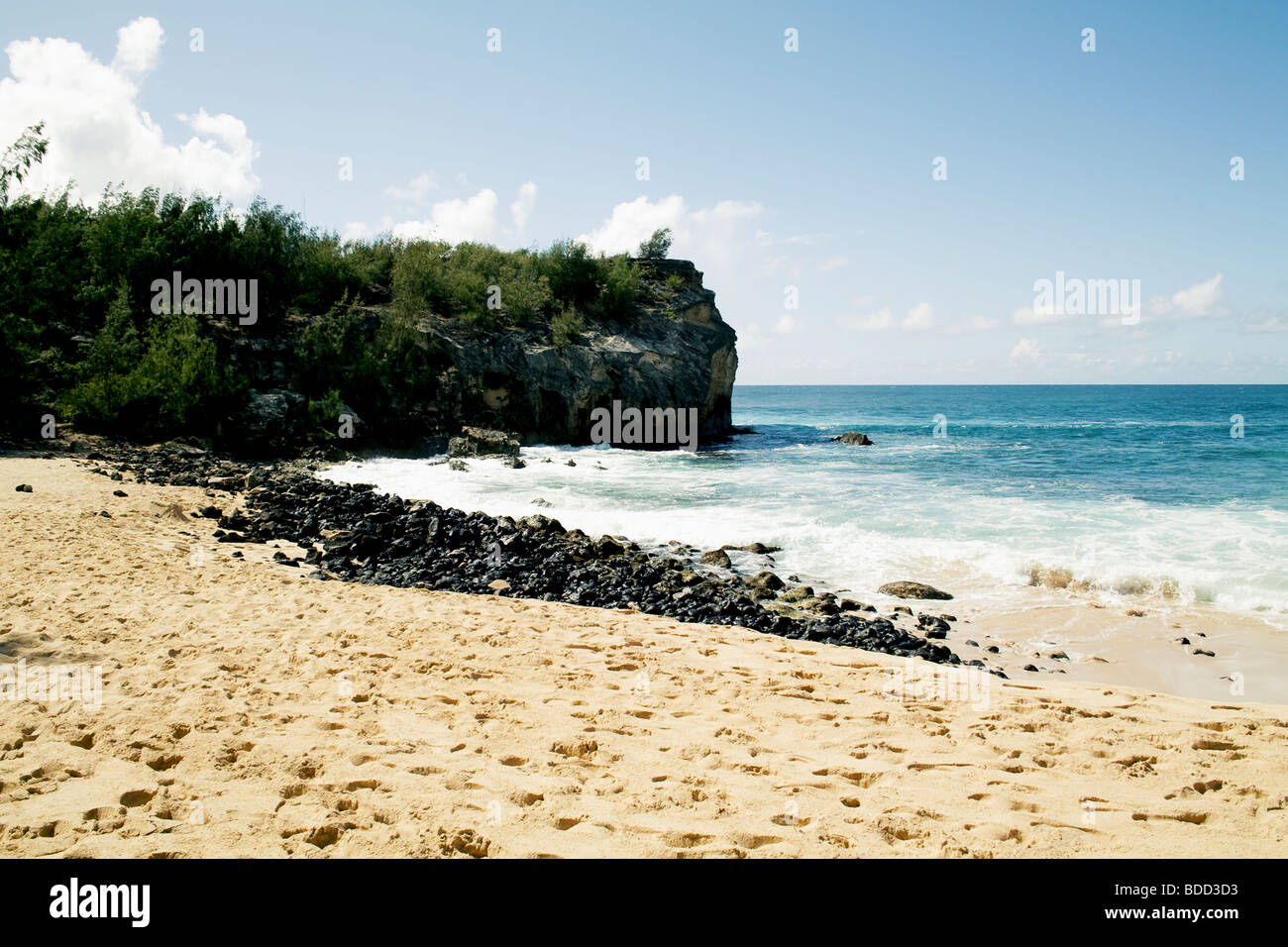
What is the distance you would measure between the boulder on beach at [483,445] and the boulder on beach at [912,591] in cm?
1633

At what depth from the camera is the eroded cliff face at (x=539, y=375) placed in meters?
23.4

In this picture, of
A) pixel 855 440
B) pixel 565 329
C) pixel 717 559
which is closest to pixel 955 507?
pixel 717 559

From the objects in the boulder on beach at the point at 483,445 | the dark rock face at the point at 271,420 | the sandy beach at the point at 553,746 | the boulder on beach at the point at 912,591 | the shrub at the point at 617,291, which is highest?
the shrub at the point at 617,291

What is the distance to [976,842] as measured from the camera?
3812 mm

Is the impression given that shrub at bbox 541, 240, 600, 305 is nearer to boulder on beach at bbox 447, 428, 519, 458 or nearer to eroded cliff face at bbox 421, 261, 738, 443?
eroded cliff face at bbox 421, 261, 738, 443

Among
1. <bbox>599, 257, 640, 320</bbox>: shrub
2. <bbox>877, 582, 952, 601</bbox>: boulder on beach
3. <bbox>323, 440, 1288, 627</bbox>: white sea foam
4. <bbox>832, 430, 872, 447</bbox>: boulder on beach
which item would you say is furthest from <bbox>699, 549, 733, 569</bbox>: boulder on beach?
<bbox>832, 430, 872, 447</bbox>: boulder on beach

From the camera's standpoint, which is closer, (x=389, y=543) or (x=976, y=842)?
(x=976, y=842)

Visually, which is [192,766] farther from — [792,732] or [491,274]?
[491,274]

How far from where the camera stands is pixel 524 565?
11148mm

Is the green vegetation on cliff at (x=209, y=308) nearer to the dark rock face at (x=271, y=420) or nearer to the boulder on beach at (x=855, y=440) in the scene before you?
the dark rock face at (x=271, y=420)

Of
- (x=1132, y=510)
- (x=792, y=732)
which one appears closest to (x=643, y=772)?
(x=792, y=732)

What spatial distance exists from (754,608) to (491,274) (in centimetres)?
2685

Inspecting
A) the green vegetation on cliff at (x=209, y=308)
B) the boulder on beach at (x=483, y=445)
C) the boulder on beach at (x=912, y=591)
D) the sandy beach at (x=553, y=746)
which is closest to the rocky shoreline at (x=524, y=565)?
the boulder on beach at (x=912, y=591)

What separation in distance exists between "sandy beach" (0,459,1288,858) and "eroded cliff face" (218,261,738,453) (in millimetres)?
16835
